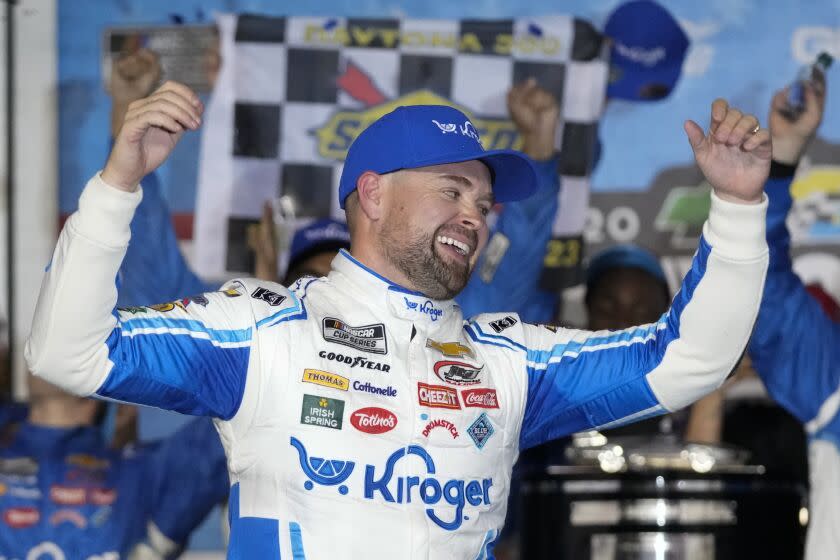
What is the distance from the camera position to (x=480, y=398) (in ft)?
6.94

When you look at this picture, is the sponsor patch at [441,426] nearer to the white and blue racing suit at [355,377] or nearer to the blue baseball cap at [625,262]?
the white and blue racing suit at [355,377]

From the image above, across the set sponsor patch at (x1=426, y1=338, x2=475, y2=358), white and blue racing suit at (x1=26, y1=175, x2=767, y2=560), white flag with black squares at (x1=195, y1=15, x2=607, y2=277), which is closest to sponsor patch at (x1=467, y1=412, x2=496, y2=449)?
white and blue racing suit at (x1=26, y1=175, x2=767, y2=560)

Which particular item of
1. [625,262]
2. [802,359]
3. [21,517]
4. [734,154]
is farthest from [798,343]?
[21,517]

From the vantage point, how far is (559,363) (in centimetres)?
222

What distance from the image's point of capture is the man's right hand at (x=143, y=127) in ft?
5.97

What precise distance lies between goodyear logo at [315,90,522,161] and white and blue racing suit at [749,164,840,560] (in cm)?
89

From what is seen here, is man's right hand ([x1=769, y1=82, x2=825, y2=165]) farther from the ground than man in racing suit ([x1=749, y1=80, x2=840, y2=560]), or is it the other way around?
man's right hand ([x1=769, y1=82, x2=825, y2=165])

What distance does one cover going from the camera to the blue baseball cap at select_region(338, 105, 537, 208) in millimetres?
2189

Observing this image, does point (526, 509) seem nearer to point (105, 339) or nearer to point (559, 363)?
point (559, 363)

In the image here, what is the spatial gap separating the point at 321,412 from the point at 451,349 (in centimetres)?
28

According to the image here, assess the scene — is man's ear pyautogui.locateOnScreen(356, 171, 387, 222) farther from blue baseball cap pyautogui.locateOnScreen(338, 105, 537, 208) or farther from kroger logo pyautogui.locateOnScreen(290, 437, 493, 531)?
kroger logo pyautogui.locateOnScreen(290, 437, 493, 531)

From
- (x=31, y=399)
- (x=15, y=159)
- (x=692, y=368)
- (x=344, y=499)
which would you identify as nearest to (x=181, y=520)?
(x=31, y=399)

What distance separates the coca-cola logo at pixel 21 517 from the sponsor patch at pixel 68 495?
59 millimetres

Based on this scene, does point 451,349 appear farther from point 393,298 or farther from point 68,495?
point 68,495
